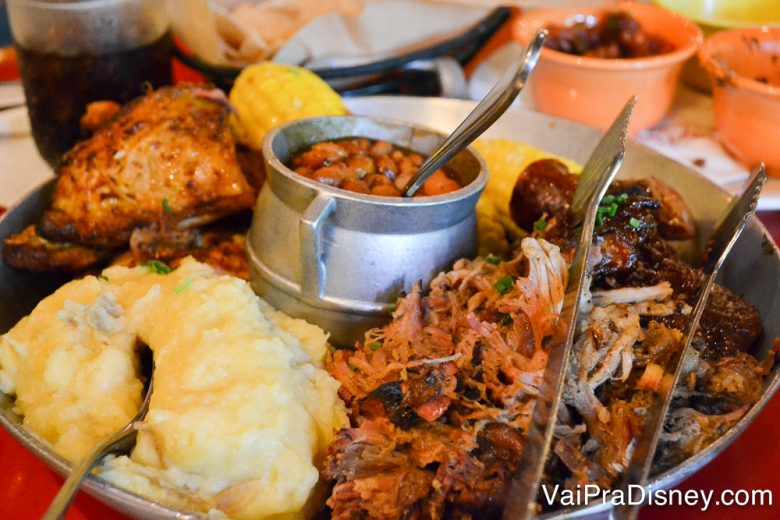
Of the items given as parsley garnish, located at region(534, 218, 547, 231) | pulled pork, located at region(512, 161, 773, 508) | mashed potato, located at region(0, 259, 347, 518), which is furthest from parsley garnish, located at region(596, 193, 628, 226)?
mashed potato, located at region(0, 259, 347, 518)

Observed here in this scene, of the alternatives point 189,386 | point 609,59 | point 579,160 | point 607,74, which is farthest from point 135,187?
point 609,59

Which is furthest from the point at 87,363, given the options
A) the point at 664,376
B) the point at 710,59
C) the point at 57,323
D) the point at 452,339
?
the point at 710,59

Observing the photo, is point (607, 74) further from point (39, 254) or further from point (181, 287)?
point (39, 254)

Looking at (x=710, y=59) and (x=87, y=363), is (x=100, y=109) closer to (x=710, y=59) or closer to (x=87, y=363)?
(x=87, y=363)

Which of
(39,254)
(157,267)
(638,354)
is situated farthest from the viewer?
(39,254)

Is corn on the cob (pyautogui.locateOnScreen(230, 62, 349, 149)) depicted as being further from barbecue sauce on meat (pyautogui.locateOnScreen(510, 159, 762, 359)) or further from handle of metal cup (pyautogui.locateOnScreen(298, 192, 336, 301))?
barbecue sauce on meat (pyautogui.locateOnScreen(510, 159, 762, 359))
